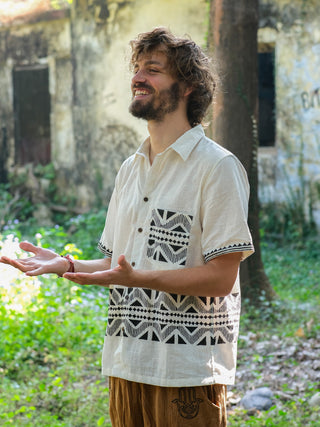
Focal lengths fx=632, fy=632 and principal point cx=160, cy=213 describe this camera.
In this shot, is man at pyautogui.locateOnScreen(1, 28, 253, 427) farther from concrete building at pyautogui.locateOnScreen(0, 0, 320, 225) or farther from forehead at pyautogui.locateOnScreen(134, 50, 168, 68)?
concrete building at pyautogui.locateOnScreen(0, 0, 320, 225)

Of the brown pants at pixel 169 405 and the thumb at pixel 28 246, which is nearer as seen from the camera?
the brown pants at pixel 169 405

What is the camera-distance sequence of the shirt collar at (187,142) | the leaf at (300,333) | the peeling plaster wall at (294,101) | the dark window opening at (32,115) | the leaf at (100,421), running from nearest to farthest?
the shirt collar at (187,142), the leaf at (100,421), the leaf at (300,333), the peeling plaster wall at (294,101), the dark window opening at (32,115)

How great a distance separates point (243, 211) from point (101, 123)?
952 centimetres

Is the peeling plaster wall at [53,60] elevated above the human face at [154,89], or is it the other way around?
the peeling plaster wall at [53,60]

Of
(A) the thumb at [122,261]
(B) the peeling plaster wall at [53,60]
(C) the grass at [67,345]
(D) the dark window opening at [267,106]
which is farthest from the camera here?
(B) the peeling plaster wall at [53,60]

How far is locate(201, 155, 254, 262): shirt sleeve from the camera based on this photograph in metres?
Result: 2.19

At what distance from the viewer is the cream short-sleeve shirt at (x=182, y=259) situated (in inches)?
87.1

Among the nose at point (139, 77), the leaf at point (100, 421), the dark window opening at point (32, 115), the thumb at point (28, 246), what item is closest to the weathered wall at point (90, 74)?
the dark window opening at point (32, 115)

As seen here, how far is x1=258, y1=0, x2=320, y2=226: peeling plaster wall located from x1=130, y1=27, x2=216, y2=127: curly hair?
277 inches

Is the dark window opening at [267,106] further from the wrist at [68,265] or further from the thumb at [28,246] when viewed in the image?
the thumb at [28,246]

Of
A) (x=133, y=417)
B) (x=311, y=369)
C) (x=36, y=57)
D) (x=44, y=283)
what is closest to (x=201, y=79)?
(x=133, y=417)

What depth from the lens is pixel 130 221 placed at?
95.4 inches

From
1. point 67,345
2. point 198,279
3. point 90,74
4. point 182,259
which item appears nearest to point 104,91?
point 90,74

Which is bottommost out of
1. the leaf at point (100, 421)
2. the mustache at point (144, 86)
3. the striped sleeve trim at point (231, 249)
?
the leaf at point (100, 421)
